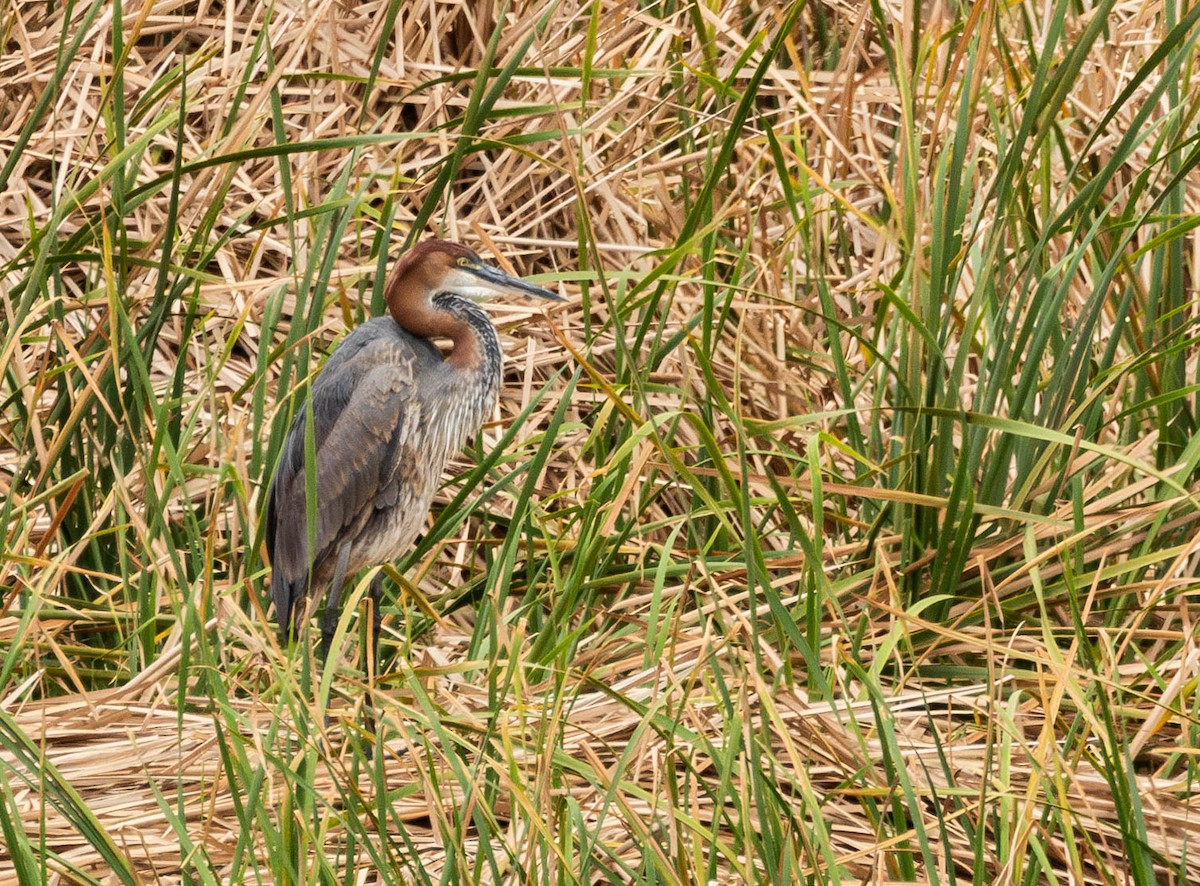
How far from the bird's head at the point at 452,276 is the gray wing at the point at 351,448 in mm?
108

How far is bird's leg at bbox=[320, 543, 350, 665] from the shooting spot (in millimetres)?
3109

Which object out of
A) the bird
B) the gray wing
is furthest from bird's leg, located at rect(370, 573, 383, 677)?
the gray wing

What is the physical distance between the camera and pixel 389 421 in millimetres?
3111

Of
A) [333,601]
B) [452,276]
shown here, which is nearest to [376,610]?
[333,601]

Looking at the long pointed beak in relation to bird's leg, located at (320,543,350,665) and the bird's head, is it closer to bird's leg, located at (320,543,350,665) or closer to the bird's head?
the bird's head

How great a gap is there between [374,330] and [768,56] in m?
1.17

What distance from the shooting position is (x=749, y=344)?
3.23m

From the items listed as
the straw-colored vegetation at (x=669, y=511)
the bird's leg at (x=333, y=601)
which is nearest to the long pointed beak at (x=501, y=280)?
the straw-colored vegetation at (x=669, y=511)

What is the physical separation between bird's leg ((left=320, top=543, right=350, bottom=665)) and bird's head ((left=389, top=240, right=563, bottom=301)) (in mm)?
561

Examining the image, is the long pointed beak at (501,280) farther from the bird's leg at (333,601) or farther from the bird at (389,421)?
the bird's leg at (333,601)

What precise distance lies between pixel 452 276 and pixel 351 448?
1.29 ft

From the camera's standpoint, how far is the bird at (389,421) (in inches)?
120

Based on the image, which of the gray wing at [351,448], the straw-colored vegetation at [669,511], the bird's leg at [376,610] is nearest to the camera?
the straw-colored vegetation at [669,511]

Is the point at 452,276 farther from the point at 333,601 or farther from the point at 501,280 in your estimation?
the point at 333,601
